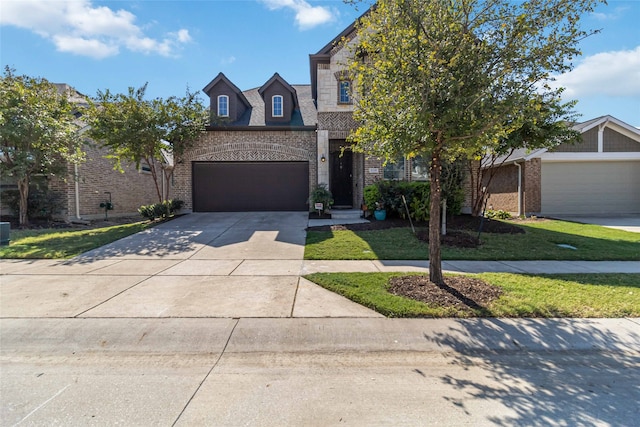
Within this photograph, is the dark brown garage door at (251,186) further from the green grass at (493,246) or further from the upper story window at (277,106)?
the green grass at (493,246)

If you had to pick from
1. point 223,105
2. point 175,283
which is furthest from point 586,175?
point 175,283

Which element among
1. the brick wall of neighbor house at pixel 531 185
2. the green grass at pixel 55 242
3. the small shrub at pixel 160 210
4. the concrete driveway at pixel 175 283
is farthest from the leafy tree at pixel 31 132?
the brick wall of neighbor house at pixel 531 185

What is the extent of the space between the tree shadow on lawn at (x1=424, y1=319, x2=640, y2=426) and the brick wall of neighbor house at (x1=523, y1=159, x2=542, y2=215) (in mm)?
13188

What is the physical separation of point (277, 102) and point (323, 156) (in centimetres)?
447

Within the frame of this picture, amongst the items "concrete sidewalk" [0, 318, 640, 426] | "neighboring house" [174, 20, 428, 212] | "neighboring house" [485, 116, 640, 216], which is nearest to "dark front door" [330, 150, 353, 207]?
"neighboring house" [174, 20, 428, 212]

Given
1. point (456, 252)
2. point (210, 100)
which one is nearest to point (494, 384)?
point (456, 252)

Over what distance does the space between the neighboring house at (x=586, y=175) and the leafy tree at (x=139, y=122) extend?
47.0ft

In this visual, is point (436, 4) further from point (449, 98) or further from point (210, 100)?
point (210, 100)

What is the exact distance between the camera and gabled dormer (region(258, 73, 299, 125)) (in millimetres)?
16688

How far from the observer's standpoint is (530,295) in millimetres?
5039

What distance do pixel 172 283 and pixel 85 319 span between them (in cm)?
153

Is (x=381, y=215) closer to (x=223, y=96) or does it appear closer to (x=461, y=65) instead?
(x=461, y=65)

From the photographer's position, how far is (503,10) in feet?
15.4

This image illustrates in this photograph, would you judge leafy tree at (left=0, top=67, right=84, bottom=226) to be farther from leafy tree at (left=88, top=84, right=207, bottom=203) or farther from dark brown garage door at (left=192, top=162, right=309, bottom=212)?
dark brown garage door at (left=192, top=162, right=309, bottom=212)
